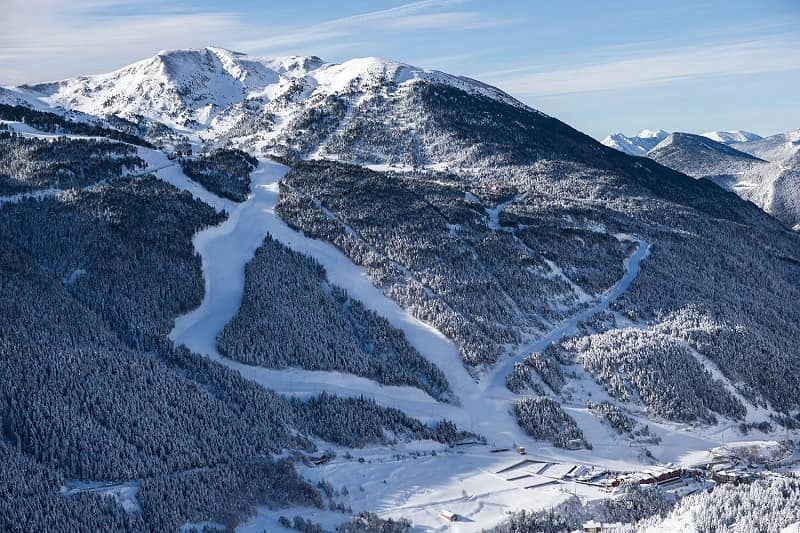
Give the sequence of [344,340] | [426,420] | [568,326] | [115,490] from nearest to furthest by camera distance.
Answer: [115,490], [426,420], [344,340], [568,326]

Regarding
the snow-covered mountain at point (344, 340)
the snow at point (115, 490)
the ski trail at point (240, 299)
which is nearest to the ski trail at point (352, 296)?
the ski trail at point (240, 299)

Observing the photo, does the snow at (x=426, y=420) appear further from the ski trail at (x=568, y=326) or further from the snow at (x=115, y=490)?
the snow at (x=115, y=490)

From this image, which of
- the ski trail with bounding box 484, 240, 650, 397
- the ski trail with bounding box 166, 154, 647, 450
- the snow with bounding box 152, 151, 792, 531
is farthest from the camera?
the ski trail with bounding box 484, 240, 650, 397

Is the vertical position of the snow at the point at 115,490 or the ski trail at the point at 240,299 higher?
the ski trail at the point at 240,299

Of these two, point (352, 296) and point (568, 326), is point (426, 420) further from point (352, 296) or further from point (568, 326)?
point (568, 326)

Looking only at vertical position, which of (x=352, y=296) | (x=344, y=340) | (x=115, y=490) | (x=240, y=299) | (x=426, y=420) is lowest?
(x=426, y=420)

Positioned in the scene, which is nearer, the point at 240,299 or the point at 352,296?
the point at 240,299

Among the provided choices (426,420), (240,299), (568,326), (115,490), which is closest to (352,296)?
(240,299)

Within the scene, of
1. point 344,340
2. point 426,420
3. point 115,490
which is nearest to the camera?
point 115,490

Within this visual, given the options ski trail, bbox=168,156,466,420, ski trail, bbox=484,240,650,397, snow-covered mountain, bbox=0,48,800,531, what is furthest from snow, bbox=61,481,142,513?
ski trail, bbox=484,240,650,397

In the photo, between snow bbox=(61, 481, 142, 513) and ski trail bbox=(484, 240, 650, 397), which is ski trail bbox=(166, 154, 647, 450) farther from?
snow bbox=(61, 481, 142, 513)

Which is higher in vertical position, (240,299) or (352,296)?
(240,299)
